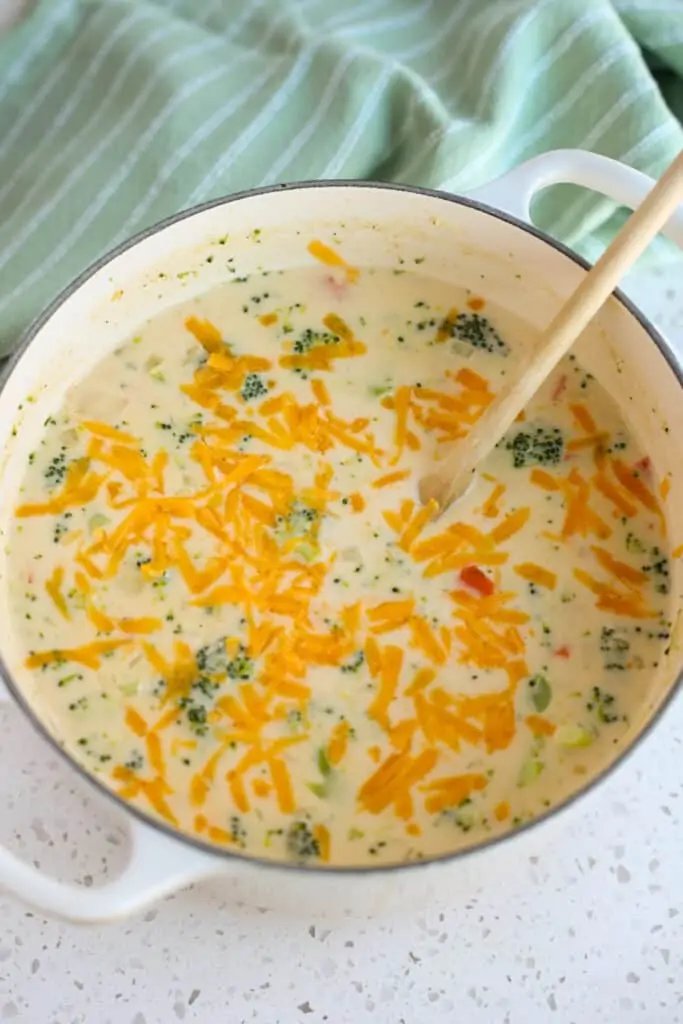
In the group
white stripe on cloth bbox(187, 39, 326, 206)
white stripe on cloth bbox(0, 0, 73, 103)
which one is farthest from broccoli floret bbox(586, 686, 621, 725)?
white stripe on cloth bbox(0, 0, 73, 103)

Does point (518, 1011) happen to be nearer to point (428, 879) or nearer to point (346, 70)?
point (428, 879)

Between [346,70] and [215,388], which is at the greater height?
[346,70]

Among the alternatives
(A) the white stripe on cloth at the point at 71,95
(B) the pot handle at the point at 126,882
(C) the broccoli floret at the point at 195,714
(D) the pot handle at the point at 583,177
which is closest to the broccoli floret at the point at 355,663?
(C) the broccoli floret at the point at 195,714

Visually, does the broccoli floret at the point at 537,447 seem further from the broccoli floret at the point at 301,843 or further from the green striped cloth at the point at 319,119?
the broccoli floret at the point at 301,843

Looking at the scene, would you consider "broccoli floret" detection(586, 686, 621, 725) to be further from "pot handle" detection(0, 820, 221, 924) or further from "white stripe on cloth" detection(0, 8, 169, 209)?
"white stripe on cloth" detection(0, 8, 169, 209)

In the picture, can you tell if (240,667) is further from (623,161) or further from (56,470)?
(623,161)

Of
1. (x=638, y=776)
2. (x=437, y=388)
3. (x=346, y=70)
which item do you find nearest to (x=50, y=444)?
(x=437, y=388)
